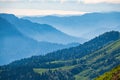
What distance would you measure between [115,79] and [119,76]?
2983 mm

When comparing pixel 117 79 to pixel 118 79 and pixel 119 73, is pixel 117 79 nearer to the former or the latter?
pixel 118 79

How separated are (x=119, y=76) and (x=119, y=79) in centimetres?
899

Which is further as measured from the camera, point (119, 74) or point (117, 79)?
point (119, 74)

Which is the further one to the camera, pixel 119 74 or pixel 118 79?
pixel 119 74

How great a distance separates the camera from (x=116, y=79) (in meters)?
167

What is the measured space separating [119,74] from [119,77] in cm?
962

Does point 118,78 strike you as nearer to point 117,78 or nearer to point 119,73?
point 117,78

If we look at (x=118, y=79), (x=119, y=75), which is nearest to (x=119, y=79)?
(x=118, y=79)

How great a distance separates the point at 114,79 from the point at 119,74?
5.86 meters

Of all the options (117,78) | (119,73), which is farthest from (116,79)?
(119,73)

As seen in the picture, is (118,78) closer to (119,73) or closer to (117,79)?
(117,79)

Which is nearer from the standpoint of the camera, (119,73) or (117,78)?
(117,78)

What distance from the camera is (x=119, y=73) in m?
180

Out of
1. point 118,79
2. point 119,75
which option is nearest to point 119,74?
point 119,75
